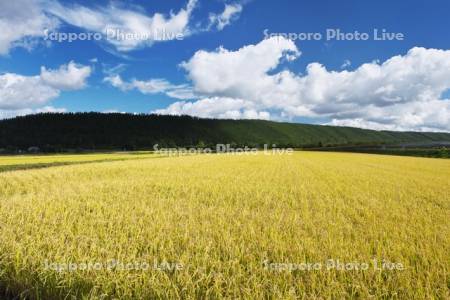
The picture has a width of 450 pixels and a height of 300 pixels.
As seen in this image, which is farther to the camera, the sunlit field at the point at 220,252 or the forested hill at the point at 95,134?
the forested hill at the point at 95,134

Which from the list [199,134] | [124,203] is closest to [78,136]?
[199,134]

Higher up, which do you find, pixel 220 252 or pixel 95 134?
pixel 95 134

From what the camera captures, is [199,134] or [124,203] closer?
[124,203]

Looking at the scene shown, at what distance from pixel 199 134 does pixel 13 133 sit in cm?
10377

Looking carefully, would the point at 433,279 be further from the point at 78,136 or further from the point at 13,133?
the point at 13,133

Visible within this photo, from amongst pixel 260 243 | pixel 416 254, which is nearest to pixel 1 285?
pixel 260 243

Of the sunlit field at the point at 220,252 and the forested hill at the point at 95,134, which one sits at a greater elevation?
the forested hill at the point at 95,134

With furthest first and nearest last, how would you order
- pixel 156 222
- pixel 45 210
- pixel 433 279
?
pixel 45 210 → pixel 156 222 → pixel 433 279

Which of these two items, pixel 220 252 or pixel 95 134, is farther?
pixel 95 134

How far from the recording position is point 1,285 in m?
4.00

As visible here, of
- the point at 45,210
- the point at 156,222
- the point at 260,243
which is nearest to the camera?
the point at 260,243

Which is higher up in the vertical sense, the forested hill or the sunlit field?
the forested hill

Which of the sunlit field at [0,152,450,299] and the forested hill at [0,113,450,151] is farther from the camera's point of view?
the forested hill at [0,113,450,151]

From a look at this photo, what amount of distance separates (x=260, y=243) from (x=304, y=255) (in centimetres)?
89
